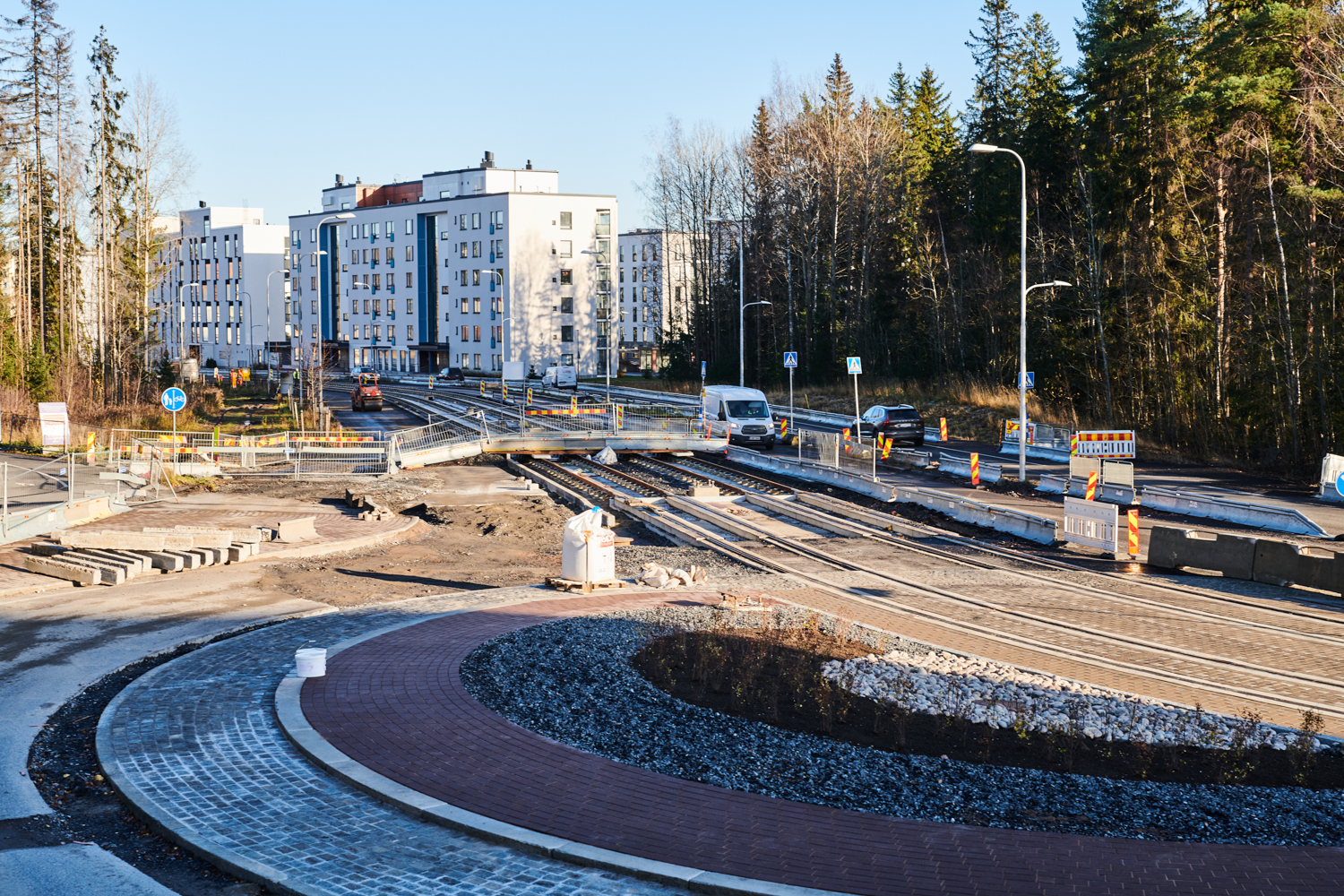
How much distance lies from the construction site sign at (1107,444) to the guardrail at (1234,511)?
4.20 feet

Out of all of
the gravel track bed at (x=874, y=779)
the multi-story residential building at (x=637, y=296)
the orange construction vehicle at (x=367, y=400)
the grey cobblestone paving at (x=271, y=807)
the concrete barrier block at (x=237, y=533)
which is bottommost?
the gravel track bed at (x=874, y=779)

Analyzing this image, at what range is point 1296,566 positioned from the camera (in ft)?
60.8

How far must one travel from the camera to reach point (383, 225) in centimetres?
12219

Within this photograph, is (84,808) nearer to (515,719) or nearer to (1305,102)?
(515,719)

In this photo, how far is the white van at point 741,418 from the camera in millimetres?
44375

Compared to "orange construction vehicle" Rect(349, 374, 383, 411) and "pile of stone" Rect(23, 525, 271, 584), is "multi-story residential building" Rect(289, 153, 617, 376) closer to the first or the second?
"orange construction vehicle" Rect(349, 374, 383, 411)

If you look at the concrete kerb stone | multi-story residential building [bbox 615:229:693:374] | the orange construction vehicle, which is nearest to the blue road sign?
the concrete kerb stone

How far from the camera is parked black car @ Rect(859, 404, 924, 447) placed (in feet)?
148

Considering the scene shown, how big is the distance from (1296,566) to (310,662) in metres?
16.0

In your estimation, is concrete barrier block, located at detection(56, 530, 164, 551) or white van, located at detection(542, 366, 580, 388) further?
white van, located at detection(542, 366, 580, 388)

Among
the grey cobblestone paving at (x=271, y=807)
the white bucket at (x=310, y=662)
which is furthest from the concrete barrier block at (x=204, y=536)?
the white bucket at (x=310, y=662)

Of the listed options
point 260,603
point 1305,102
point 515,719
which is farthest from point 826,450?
point 515,719

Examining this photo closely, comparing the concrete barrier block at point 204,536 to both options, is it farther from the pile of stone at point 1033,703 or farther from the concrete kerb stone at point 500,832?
the pile of stone at point 1033,703

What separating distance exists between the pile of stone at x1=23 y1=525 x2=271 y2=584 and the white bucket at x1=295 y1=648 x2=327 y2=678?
867cm
